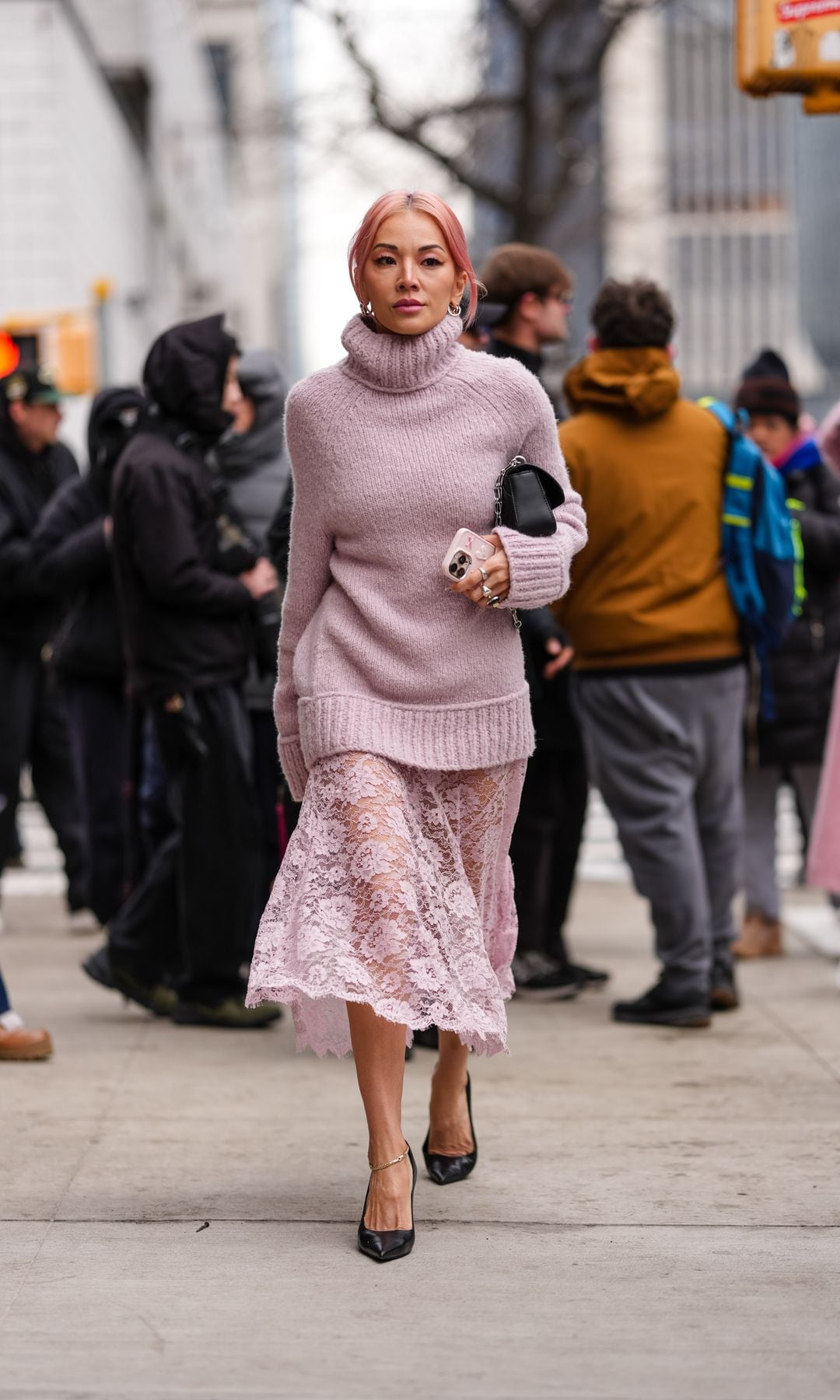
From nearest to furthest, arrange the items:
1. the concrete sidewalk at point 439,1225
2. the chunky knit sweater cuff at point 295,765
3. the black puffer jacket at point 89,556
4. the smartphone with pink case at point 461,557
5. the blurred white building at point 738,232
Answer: the concrete sidewalk at point 439,1225 → the smartphone with pink case at point 461,557 → the chunky knit sweater cuff at point 295,765 → the black puffer jacket at point 89,556 → the blurred white building at point 738,232

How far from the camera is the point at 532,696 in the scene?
20.7 feet

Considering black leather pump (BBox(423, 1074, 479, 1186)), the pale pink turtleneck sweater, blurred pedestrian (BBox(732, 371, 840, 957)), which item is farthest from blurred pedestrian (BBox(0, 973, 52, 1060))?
blurred pedestrian (BBox(732, 371, 840, 957))

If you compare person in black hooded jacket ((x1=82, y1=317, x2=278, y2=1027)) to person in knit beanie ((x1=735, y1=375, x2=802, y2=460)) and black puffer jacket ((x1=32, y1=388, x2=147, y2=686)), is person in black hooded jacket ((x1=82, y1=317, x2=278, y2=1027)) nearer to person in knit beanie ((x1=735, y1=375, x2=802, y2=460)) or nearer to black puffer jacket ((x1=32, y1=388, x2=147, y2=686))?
black puffer jacket ((x1=32, y1=388, x2=147, y2=686))

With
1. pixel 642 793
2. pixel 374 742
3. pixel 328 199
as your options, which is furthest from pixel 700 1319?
pixel 328 199

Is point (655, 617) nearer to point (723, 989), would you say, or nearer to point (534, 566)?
point (723, 989)

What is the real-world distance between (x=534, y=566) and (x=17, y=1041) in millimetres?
2407

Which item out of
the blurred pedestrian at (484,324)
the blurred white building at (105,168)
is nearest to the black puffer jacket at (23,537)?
the blurred white building at (105,168)

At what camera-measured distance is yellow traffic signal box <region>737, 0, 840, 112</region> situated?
639 centimetres

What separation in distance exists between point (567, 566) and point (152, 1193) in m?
1.54

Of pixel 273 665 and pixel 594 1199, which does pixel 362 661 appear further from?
pixel 273 665

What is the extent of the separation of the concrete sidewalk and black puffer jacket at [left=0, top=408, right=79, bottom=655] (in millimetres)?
2104

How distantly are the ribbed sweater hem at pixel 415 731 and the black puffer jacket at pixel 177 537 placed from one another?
201 centimetres

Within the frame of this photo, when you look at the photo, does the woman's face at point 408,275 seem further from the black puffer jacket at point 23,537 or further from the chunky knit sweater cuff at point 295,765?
the black puffer jacket at point 23,537

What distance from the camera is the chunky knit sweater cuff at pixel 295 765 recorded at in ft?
14.2
